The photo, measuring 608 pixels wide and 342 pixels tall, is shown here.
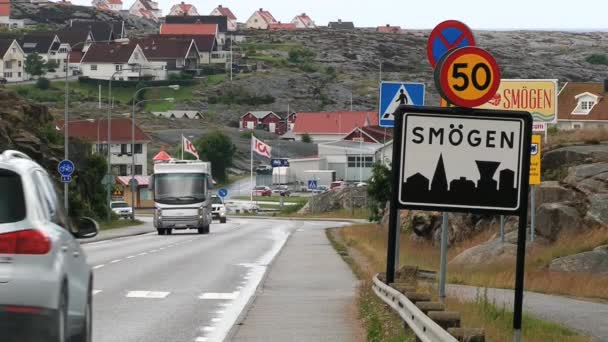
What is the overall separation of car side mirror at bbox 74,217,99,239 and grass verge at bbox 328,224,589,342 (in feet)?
11.1

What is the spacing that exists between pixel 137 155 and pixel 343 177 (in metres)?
24.3

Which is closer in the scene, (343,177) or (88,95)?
(343,177)

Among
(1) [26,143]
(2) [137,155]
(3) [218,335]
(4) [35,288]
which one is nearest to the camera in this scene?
(4) [35,288]

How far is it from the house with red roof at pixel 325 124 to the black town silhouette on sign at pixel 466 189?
539ft

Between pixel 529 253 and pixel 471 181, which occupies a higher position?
pixel 471 181

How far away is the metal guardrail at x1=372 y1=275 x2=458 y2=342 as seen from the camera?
1095 cm

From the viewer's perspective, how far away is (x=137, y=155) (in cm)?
13488

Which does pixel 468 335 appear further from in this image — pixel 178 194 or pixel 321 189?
pixel 321 189

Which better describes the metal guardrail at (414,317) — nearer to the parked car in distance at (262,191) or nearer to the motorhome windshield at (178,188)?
the motorhome windshield at (178,188)

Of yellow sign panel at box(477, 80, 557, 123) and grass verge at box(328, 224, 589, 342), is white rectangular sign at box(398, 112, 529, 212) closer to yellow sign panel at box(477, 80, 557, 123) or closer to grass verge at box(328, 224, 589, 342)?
grass verge at box(328, 224, 589, 342)

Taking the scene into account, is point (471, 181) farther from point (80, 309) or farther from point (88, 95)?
point (88, 95)

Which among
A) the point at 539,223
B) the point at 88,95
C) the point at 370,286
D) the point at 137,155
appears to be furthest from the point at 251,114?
the point at 370,286

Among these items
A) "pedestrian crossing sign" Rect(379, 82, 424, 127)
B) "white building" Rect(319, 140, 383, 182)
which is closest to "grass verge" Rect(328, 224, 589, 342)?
"pedestrian crossing sign" Rect(379, 82, 424, 127)

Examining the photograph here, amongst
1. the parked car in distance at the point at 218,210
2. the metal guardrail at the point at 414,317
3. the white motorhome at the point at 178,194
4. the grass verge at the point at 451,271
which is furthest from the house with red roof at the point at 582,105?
the metal guardrail at the point at 414,317
